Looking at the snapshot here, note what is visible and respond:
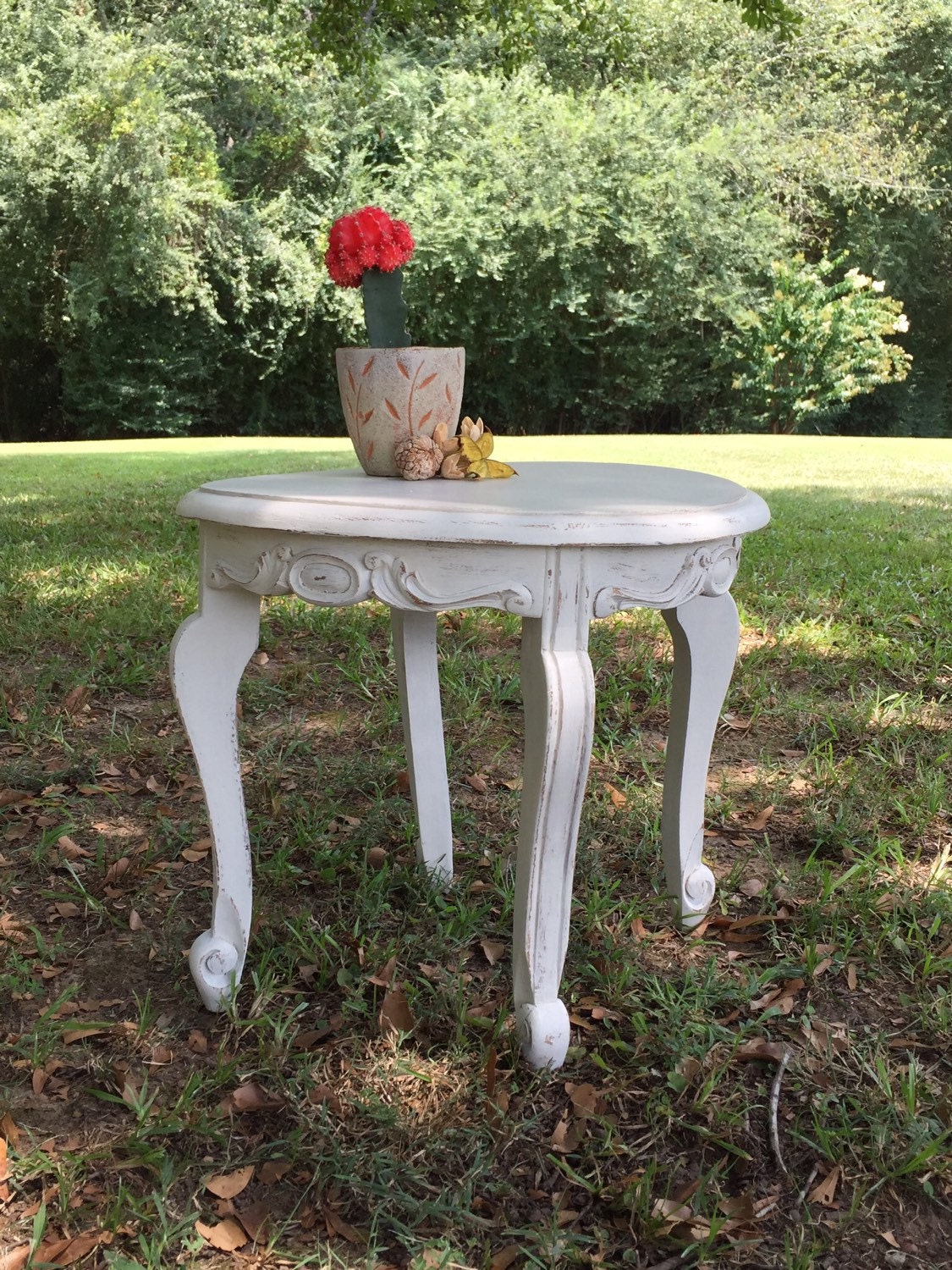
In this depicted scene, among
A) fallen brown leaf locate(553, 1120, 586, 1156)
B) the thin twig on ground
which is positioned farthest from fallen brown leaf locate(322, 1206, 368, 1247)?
the thin twig on ground

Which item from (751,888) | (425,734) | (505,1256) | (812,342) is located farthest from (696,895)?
(812,342)

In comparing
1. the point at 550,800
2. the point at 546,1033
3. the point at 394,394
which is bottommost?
the point at 546,1033

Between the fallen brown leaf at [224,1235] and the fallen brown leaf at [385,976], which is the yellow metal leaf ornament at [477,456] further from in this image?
the fallen brown leaf at [224,1235]

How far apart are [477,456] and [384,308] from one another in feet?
0.93

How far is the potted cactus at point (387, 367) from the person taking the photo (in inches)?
66.6

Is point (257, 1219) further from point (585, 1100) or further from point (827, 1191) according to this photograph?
point (827, 1191)

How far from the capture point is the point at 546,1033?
1584 mm

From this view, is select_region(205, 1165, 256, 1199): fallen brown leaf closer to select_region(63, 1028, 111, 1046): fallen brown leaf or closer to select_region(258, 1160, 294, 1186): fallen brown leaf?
select_region(258, 1160, 294, 1186): fallen brown leaf

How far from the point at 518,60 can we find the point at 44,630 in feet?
16.3

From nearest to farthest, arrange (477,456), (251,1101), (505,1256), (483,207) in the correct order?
(505,1256), (251,1101), (477,456), (483,207)

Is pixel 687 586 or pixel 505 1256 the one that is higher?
pixel 687 586

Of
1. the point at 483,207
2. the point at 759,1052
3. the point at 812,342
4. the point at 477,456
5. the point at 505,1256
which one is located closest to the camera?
the point at 505,1256

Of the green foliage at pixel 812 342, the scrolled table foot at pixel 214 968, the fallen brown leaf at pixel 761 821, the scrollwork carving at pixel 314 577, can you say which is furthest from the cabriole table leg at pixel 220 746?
the green foliage at pixel 812 342

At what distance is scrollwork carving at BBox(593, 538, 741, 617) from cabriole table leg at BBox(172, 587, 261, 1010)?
54cm
